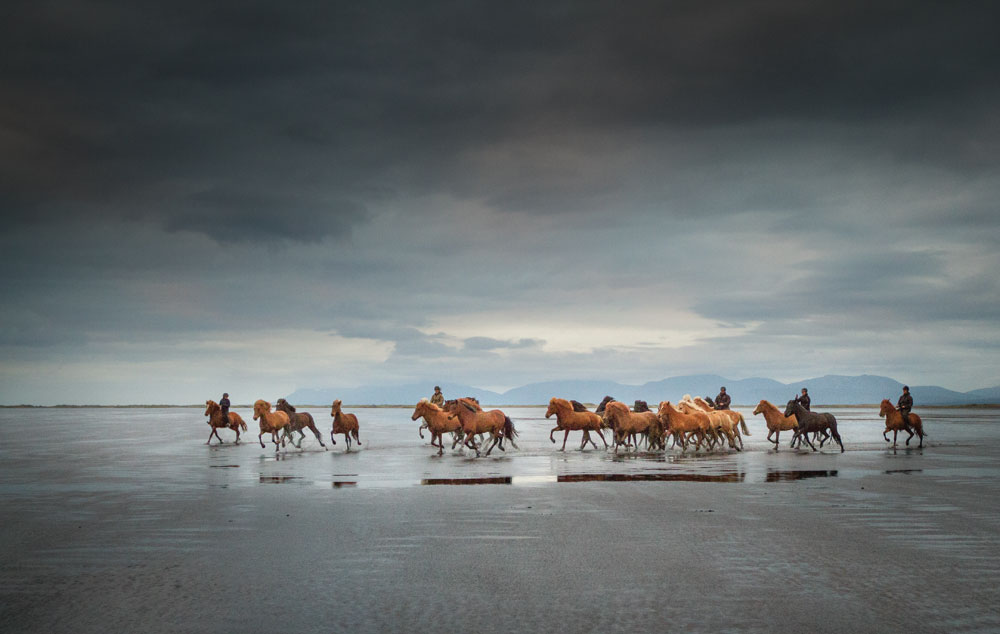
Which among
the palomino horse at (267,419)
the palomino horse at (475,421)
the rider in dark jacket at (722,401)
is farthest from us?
the rider in dark jacket at (722,401)

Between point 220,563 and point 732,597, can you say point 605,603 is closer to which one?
point 732,597

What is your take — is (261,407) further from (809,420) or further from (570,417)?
(809,420)

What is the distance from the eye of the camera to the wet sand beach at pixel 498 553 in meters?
6.28

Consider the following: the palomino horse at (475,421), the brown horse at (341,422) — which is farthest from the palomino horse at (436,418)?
the brown horse at (341,422)

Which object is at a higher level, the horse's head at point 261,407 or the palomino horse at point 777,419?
the horse's head at point 261,407

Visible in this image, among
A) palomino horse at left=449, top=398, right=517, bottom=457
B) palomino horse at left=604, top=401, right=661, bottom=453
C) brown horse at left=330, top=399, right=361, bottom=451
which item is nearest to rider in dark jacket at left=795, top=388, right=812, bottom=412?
palomino horse at left=604, top=401, right=661, bottom=453

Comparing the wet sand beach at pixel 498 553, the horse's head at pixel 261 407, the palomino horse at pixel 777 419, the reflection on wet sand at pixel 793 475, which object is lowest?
the reflection on wet sand at pixel 793 475

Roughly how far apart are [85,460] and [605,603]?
2307cm

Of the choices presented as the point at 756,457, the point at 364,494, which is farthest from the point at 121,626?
the point at 756,457

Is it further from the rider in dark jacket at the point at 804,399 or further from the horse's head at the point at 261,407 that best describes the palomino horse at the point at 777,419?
the horse's head at the point at 261,407

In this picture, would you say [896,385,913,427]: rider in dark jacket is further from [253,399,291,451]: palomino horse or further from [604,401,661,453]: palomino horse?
[253,399,291,451]: palomino horse

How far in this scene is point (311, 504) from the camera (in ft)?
44.6

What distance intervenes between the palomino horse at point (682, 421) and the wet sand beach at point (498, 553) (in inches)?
405

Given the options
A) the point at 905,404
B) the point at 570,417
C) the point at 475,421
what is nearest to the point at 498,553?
the point at 475,421
